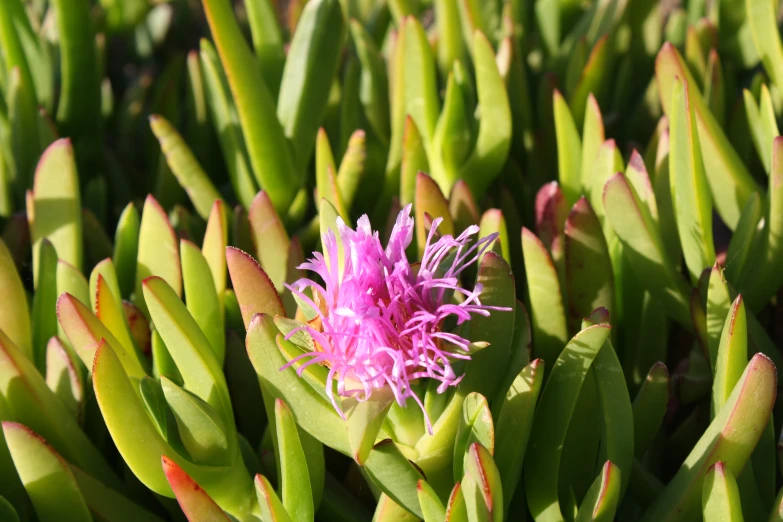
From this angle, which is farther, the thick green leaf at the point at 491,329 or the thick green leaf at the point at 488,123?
the thick green leaf at the point at 488,123

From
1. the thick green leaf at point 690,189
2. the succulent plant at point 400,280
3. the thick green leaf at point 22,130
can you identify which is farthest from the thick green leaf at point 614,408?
the thick green leaf at point 22,130

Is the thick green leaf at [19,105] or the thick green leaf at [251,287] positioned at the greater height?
the thick green leaf at [19,105]

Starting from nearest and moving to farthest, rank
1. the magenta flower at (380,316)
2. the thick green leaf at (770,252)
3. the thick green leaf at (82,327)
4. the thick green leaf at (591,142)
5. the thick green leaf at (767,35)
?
the magenta flower at (380,316) → the thick green leaf at (82,327) → the thick green leaf at (770,252) → the thick green leaf at (591,142) → the thick green leaf at (767,35)

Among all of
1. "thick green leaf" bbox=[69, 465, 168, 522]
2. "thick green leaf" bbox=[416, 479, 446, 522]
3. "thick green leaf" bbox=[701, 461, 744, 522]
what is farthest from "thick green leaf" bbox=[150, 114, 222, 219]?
"thick green leaf" bbox=[701, 461, 744, 522]

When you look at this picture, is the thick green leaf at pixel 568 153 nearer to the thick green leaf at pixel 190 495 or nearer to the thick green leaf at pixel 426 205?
the thick green leaf at pixel 426 205

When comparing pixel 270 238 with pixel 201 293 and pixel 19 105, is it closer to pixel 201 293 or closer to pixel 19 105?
pixel 201 293

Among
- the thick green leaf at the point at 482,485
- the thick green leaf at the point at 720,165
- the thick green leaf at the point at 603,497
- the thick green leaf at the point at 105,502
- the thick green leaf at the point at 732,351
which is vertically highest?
the thick green leaf at the point at 720,165

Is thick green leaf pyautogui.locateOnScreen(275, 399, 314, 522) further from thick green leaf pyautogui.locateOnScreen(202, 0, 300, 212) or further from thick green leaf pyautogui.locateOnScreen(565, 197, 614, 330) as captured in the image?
thick green leaf pyautogui.locateOnScreen(202, 0, 300, 212)
